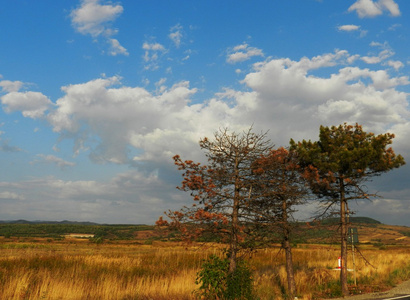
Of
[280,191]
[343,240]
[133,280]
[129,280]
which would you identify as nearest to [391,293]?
[343,240]

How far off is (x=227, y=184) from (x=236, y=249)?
2.31 m

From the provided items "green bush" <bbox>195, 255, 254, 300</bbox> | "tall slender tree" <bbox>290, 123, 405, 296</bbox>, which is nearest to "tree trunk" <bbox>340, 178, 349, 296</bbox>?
"tall slender tree" <bbox>290, 123, 405, 296</bbox>

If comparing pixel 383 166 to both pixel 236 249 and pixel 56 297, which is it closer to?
pixel 236 249

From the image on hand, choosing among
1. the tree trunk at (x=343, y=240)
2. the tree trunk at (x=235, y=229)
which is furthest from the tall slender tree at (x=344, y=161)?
the tree trunk at (x=235, y=229)

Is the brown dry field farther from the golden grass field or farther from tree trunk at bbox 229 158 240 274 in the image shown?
tree trunk at bbox 229 158 240 274

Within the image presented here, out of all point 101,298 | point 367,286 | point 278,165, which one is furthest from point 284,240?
point 101,298

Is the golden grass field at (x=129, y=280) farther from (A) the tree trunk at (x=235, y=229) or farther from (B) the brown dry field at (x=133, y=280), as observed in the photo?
(A) the tree trunk at (x=235, y=229)

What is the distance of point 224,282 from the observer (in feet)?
37.8

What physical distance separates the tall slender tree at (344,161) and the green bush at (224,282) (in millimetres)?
5850

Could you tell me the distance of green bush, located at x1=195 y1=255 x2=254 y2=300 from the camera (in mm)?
11172

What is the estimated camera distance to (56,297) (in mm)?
11430

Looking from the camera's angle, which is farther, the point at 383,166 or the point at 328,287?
the point at 328,287

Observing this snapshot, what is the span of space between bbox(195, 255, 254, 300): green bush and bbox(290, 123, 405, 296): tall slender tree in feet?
19.2

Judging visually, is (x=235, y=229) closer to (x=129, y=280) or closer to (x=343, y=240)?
(x=129, y=280)
